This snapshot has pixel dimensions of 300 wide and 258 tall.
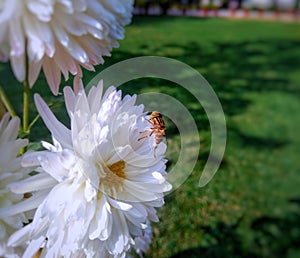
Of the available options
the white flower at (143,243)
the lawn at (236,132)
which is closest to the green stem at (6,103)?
the lawn at (236,132)

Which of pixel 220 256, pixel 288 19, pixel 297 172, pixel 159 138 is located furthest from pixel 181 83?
pixel 288 19

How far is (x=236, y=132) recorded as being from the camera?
1625 mm

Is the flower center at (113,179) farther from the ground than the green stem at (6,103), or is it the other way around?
the green stem at (6,103)

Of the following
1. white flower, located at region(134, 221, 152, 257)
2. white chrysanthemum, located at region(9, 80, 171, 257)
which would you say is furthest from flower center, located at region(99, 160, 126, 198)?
white flower, located at region(134, 221, 152, 257)

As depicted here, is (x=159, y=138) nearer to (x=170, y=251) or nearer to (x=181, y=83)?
(x=181, y=83)

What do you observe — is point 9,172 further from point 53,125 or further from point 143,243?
point 143,243

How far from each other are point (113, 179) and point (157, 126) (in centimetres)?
4

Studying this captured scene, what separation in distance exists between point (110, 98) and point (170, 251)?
0.28m

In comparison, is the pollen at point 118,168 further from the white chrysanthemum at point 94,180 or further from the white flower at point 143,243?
the white flower at point 143,243

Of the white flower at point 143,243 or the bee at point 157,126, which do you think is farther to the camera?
the white flower at point 143,243

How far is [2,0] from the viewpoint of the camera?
8.9 inches

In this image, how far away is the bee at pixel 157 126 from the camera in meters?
0.32

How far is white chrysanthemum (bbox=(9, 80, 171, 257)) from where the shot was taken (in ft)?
0.93

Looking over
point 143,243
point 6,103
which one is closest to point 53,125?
point 6,103
